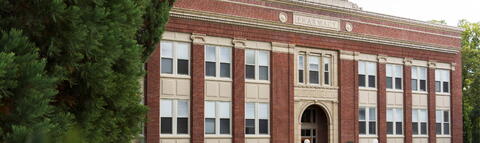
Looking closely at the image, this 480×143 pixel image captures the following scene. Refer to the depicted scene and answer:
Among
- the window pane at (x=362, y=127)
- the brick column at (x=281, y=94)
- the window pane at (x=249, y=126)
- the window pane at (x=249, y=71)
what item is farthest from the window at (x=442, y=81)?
the window pane at (x=249, y=126)

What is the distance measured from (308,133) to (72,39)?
2089cm

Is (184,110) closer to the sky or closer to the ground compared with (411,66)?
closer to the ground

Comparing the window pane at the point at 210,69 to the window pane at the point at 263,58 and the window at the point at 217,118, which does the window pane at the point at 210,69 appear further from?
the window pane at the point at 263,58

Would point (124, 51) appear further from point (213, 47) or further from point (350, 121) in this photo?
point (350, 121)

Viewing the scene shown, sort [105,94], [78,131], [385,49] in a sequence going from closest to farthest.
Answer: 1. [78,131]
2. [105,94]
3. [385,49]

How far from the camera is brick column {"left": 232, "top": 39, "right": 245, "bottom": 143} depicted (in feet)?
91.0

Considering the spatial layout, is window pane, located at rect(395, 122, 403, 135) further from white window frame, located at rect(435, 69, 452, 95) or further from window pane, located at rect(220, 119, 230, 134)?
window pane, located at rect(220, 119, 230, 134)

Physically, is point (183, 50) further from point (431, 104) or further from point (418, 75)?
point (431, 104)

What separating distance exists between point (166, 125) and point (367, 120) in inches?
440

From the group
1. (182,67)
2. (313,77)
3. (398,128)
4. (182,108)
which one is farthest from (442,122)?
(182,67)

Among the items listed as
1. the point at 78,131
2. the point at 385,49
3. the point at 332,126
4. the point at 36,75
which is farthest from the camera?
the point at 385,49

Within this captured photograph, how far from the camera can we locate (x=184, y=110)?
A: 26.6m

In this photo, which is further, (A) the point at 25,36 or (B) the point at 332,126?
(B) the point at 332,126

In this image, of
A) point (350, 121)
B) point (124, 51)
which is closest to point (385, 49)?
point (350, 121)
